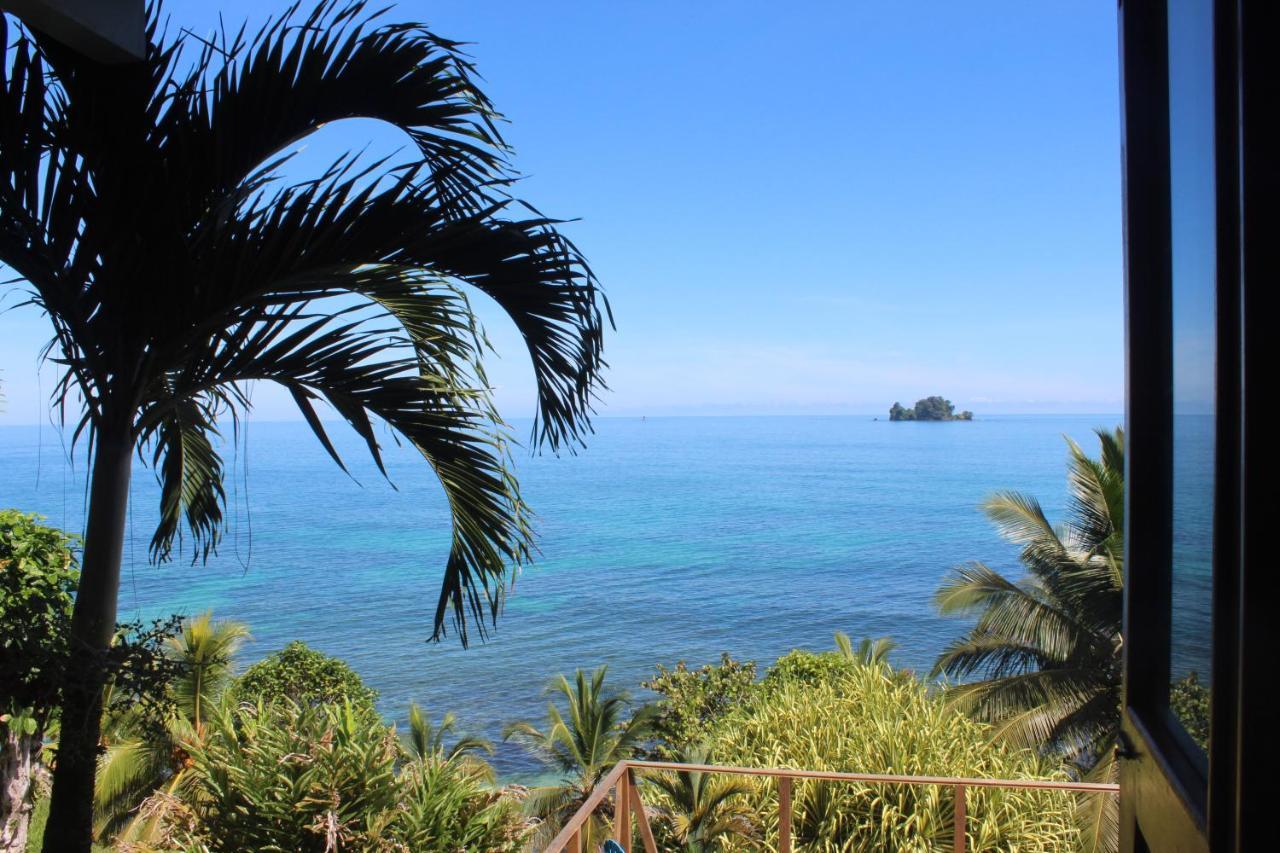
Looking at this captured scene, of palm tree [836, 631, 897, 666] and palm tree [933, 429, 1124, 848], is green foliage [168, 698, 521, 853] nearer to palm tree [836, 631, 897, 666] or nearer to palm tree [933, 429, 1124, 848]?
palm tree [933, 429, 1124, 848]

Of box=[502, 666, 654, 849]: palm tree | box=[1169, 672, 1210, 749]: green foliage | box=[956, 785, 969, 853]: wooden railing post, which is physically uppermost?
box=[1169, 672, 1210, 749]: green foliage

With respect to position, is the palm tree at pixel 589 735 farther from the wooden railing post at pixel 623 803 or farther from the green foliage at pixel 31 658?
the green foliage at pixel 31 658

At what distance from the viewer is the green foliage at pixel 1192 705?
0.55m

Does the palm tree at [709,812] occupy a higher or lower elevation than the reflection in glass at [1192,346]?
lower

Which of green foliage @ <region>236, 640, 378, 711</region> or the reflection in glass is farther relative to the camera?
green foliage @ <region>236, 640, 378, 711</region>

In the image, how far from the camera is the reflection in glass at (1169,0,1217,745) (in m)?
0.55

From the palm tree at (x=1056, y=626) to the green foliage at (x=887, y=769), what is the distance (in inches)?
45.5

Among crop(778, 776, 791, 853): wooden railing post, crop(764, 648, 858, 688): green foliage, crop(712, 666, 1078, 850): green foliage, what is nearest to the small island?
crop(764, 648, 858, 688): green foliage

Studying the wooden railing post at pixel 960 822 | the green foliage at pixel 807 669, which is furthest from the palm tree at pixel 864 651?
the wooden railing post at pixel 960 822

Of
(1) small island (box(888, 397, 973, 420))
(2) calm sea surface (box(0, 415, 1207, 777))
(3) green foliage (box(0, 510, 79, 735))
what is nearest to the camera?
(3) green foliage (box(0, 510, 79, 735))

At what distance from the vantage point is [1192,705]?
60 centimetres

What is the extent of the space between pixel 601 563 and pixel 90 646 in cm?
4869

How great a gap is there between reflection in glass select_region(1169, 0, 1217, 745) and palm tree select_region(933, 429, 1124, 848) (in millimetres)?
11136

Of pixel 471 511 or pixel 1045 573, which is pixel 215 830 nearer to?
pixel 471 511
